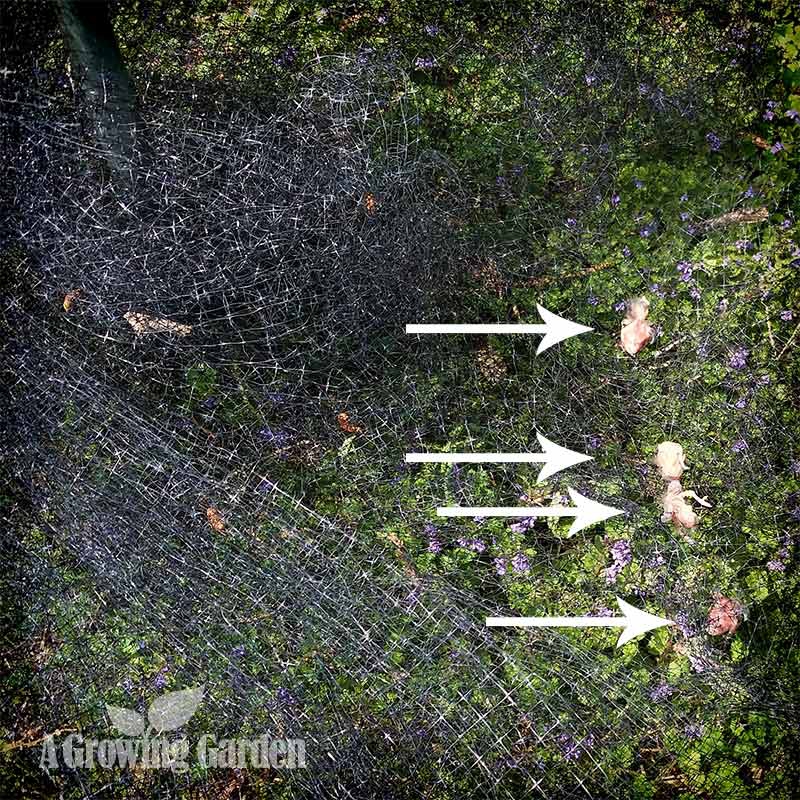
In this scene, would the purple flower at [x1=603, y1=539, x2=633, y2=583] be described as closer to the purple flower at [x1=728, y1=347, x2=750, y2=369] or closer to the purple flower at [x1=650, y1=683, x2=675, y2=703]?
the purple flower at [x1=650, y1=683, x2=675, y2=703]

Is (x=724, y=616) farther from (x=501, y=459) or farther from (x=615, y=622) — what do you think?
(x=501, y=459)

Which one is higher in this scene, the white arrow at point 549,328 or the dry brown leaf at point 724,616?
the white arrow at point 549,328

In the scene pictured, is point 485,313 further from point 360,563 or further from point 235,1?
point 235,1

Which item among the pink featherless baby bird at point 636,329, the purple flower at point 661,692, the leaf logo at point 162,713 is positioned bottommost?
the purple flower at point 661,692

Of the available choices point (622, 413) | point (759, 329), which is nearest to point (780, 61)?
point (759, 329)

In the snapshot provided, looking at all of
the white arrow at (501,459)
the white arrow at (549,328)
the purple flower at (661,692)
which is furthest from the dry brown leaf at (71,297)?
the purple flower at (661,692)

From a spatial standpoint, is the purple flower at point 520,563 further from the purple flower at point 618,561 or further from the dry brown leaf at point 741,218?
the dry brown leaf at point 741,218
